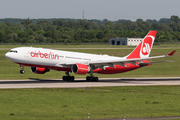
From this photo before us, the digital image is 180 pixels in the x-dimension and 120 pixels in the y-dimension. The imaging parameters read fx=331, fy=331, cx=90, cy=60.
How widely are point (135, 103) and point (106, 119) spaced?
8.64m

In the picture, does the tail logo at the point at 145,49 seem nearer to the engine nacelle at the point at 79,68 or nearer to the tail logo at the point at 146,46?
the tail logo at the point at 146,46

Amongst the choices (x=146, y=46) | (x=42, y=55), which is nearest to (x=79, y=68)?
(x=42, y=55)

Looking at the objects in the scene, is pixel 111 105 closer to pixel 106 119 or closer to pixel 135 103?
pixel 135 103

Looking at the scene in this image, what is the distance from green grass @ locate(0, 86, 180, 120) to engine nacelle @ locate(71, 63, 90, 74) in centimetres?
1379

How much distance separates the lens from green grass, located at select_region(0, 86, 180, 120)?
26344 millimetres

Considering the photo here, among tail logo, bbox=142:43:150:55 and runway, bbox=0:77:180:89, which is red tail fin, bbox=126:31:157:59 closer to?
tail logo, bbox=142:43:150:55

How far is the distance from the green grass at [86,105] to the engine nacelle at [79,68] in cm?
1379

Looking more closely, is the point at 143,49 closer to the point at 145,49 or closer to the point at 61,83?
the point at 145,49

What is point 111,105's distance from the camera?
31.4 meters

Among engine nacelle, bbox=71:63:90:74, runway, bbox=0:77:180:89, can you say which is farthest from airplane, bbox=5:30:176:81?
runway, bbox=0:77:180:89

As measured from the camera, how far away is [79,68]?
5316 centimetres

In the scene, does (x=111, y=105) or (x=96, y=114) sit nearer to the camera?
(x=96, y=114)

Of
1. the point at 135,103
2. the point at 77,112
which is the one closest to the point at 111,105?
the point at 135,103

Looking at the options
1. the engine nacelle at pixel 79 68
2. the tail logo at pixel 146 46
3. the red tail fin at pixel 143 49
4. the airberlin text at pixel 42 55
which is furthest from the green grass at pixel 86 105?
the tail logo at pixel 146 46
